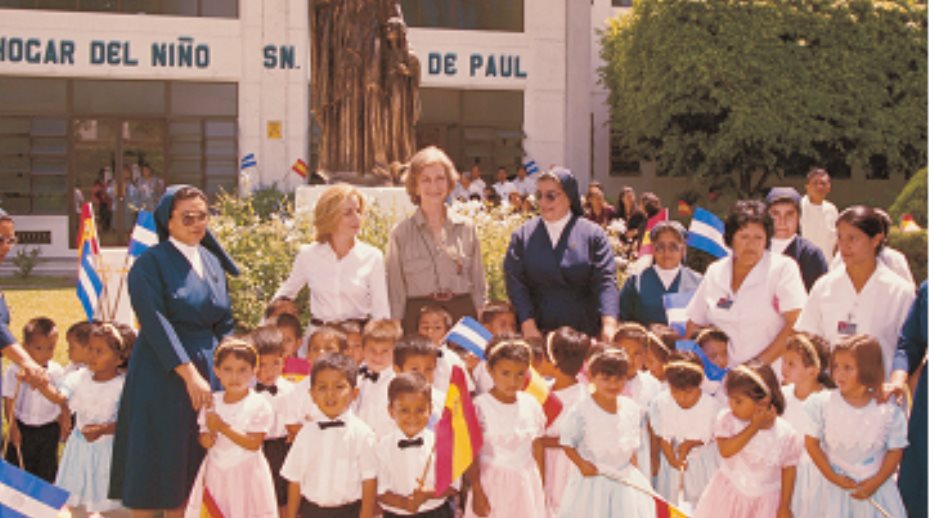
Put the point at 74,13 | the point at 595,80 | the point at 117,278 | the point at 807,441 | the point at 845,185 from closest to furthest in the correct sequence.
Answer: the point at 807,441 → the point at 117,278 → the point at 74,13 → the point at 595,80 → the point at 845,185

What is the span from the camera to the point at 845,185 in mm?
29828

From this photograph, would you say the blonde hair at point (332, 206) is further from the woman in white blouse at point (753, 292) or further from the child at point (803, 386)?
the child at point (803, 386)

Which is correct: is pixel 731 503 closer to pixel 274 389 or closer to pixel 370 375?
pixel 370 375

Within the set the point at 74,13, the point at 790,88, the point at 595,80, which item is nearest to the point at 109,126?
the point at 74,13

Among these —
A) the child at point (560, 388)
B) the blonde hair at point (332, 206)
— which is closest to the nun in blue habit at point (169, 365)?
the blonde hair at point (332, 206)

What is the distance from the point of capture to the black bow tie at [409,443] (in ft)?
16.6

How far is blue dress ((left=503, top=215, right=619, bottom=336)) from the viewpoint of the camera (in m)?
6.38

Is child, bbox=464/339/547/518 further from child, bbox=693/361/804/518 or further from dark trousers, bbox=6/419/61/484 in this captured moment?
dark trousers, bbox=6/419/61/484

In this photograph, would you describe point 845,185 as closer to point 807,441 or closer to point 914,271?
point 914,271

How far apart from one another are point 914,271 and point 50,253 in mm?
17214

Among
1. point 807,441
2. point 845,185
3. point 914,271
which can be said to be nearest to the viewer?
point 807,441

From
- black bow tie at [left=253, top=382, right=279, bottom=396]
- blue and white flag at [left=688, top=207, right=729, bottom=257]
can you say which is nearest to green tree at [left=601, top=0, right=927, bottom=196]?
blue and white flag at [left=688, top=207, right=729, bottom=257]

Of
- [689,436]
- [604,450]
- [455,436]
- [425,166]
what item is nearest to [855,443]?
[689,436]

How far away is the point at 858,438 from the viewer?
5082 millimetres
